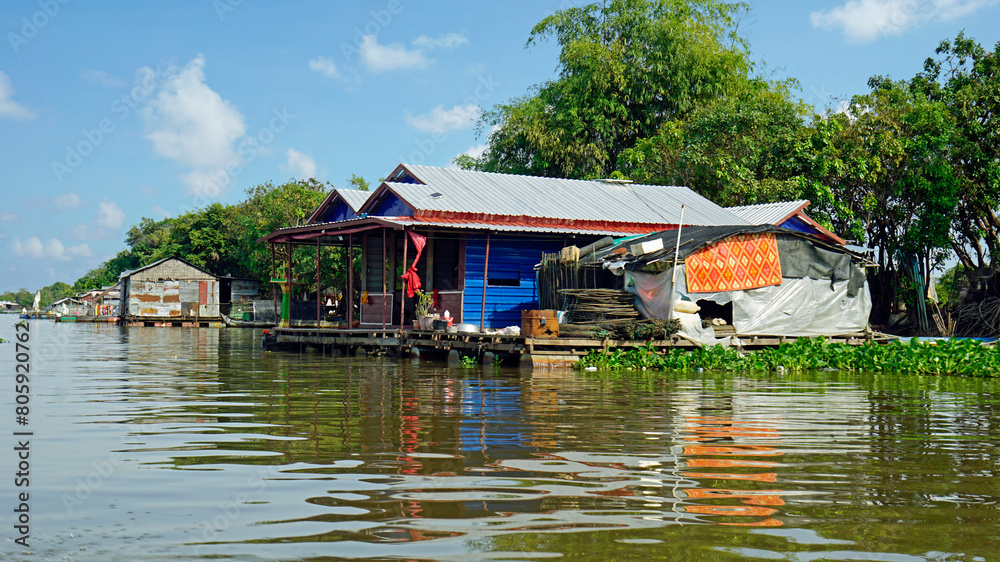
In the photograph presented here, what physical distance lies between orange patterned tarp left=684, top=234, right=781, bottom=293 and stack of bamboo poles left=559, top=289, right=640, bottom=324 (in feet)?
4.46

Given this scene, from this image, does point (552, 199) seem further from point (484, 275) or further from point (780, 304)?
point (780, 304)

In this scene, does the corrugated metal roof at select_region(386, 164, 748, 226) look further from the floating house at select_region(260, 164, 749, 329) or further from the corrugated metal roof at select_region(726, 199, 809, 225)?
the corrugated metal roof at select_region(726, 199, 809, 225)

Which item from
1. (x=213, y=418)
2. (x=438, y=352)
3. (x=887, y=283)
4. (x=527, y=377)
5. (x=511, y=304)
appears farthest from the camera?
(x=887, y=283)

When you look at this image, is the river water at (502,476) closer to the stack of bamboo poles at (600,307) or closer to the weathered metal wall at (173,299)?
the stack of bamboo poles at (600,307)

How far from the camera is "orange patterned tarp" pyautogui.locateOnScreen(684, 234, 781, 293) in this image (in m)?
16.8

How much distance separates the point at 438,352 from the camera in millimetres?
17844

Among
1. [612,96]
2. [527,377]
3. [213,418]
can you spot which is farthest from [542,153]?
[213,418]

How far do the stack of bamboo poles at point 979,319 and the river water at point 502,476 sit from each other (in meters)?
16.4

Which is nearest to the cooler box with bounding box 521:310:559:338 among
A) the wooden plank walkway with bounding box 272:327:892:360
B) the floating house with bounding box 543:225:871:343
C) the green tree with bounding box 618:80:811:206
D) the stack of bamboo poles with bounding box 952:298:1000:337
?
the wooden plank walkway with bounding box 272:327:892:360

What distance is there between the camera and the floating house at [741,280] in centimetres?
1642

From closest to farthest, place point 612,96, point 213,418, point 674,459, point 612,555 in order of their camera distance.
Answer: point 612,555, point 674,459, point 213,418, point 612,96

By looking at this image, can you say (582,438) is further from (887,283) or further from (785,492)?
(887,283)

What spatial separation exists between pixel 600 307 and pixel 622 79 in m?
20.2

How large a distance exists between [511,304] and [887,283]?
1459 cm
